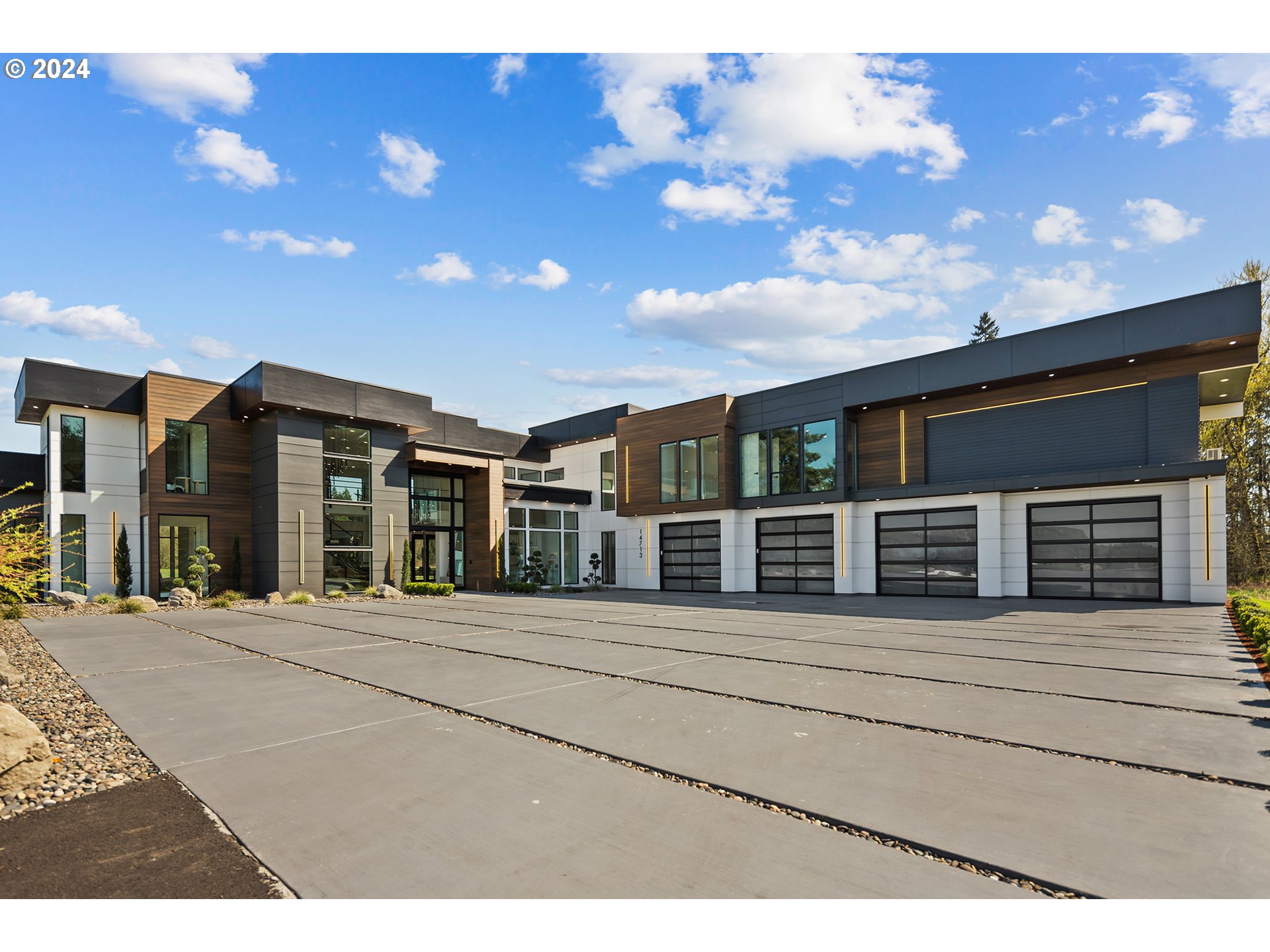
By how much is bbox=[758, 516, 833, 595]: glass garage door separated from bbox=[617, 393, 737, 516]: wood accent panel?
6.44 feet

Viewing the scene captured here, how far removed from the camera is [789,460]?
22438 millimetres

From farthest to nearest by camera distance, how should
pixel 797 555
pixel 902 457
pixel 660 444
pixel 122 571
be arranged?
pixel 660 444
pixel 797 555
pixel 902 457
pixel 122 571

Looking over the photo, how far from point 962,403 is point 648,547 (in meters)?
12.5

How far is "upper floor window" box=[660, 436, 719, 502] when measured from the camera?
23922mm

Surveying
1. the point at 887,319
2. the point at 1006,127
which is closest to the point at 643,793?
the point at 1006,127

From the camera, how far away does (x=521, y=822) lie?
130 inches

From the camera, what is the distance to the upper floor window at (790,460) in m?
21.5

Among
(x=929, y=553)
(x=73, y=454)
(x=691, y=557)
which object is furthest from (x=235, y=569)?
(x=929, y=553)

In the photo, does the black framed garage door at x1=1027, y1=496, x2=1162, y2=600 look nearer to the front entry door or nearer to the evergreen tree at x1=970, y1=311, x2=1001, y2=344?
the front entry door

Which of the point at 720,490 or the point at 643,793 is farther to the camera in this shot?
the point at 720,490

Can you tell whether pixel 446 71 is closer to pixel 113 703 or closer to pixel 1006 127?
pixel 113 703

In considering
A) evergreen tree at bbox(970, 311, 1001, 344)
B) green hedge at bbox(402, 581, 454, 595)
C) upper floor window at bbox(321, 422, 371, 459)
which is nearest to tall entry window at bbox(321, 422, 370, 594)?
upper floor window at bbox(321, 422, 371, 459)

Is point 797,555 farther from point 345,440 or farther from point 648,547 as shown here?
point 345,440

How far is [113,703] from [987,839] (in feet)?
23.8
